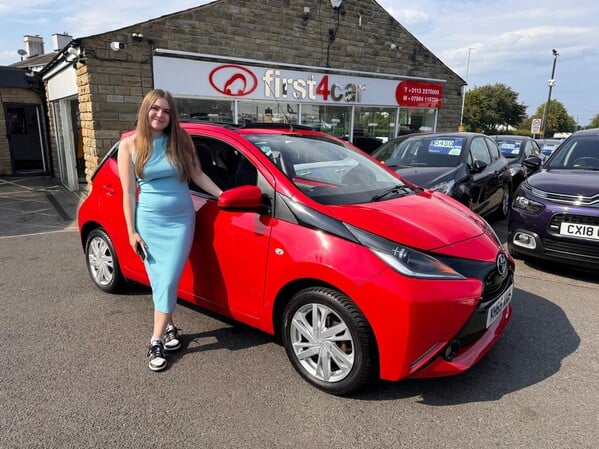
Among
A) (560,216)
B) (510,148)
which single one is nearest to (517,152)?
(510,148)

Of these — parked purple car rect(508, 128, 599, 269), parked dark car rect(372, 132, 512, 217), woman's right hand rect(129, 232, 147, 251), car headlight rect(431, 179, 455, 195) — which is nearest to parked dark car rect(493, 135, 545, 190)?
parked dark car rect(372, 132, 512, 217)

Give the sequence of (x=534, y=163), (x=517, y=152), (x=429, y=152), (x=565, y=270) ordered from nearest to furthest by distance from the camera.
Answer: (x=565, y=270), (x=534, y=163), (x=429, y=152), (x=517, y=152)

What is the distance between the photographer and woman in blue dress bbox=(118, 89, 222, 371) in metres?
2.84

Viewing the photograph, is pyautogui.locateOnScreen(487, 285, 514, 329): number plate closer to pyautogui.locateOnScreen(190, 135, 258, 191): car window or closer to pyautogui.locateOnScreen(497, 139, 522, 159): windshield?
pyautogui.locateOnScreen(190, 135, 258, 191): car window

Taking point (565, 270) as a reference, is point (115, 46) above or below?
above

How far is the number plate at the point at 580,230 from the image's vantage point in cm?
432

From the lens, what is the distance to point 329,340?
2.60 meters

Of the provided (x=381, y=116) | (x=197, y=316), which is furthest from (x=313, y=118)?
(x=197, y=316)

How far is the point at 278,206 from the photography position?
278 cm

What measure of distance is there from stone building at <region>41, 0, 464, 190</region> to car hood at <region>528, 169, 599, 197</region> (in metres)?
5.87

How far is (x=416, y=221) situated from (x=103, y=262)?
9.78 ft

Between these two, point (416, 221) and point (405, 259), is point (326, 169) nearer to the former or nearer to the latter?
point (416, 221)

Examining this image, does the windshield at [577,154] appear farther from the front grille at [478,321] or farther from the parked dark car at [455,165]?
the front grille at [478,321]

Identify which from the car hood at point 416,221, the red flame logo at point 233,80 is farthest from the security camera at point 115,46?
the car hood at point 416,221
